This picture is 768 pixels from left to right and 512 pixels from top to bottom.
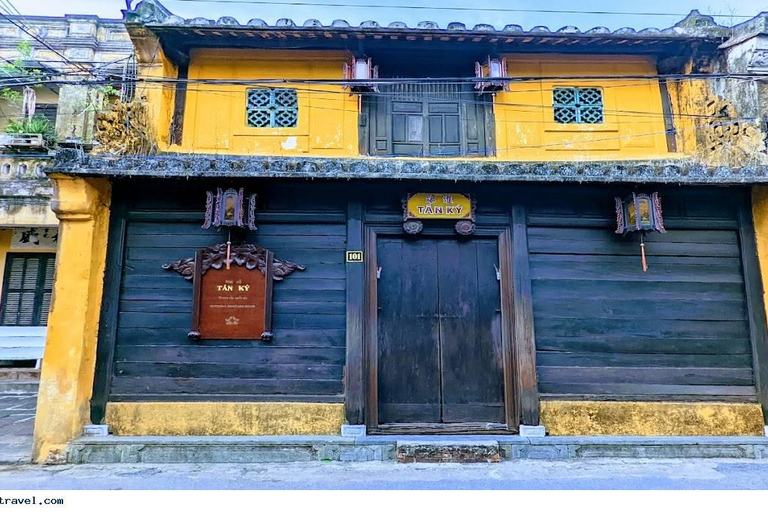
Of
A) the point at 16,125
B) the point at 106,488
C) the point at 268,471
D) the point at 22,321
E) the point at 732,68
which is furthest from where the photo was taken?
the point at 22,321

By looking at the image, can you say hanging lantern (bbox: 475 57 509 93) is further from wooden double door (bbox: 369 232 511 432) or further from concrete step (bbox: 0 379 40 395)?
concrete step (bbox: 0 379 40 395)

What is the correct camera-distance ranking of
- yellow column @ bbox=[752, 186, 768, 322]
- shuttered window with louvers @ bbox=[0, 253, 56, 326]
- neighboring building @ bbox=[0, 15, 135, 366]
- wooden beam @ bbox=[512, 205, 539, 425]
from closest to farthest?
wooden beam @ bbox=[512, 205, 539, 425] < yellow column @ bbox=[752, 186, 768, 322] < neighboring building @ bbox=[0, 15, 135, 366] < shuttered window with louvers @ bbox=[0, 253, 56, 326]

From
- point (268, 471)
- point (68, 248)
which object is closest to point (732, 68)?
point (268, 471)

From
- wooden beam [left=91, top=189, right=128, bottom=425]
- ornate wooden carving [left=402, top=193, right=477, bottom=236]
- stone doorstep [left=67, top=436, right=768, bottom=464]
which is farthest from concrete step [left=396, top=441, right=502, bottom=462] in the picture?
wooden beam [left=91, top=189, right=128, bottom=425]

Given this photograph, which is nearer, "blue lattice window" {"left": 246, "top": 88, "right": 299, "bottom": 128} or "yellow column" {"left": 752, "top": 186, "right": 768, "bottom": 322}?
"yellow column" {"left": 752, "top": 186, "right": 768, "bottom": 322}

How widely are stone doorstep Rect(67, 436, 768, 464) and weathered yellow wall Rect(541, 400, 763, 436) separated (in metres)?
0.21

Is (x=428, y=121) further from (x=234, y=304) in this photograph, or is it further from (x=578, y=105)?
(x=234, y=304)

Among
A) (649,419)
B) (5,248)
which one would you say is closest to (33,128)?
(5,248)

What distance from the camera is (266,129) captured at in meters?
6.97

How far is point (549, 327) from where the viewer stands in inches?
248

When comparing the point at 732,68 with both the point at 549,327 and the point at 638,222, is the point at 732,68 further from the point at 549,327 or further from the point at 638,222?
the point at 549,327

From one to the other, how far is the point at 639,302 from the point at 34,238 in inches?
525

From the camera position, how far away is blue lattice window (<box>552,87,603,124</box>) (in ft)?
→ 23.3

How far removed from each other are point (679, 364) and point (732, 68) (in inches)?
172
